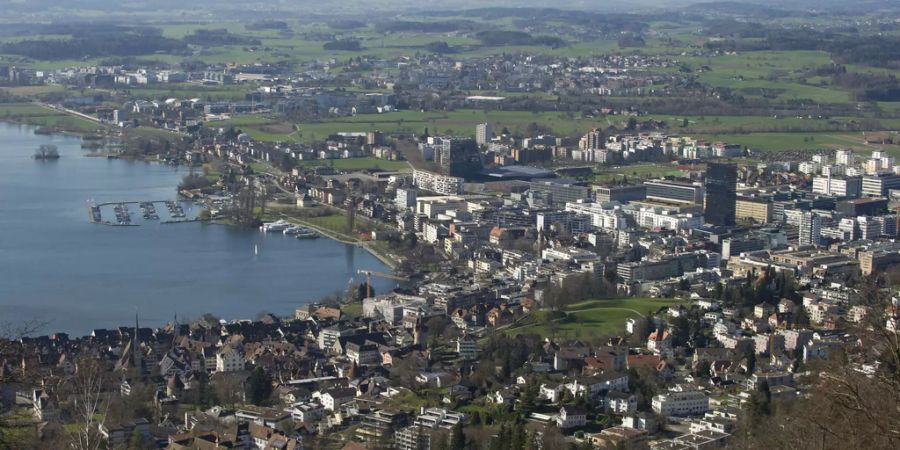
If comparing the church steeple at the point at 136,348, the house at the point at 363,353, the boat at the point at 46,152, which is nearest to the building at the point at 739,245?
the house at the point at 363,353

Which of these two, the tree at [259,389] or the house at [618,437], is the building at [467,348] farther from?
the house at [618,437]

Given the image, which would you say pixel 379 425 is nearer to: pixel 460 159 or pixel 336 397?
pixel 336 397

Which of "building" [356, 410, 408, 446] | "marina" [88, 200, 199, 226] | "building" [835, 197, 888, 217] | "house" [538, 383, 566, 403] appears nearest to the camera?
"building" [356, 410, 408, 446]

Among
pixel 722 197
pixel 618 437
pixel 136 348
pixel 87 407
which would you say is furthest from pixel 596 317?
pixel 87 407

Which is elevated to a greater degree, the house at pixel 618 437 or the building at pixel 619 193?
the house at pixel 618 437

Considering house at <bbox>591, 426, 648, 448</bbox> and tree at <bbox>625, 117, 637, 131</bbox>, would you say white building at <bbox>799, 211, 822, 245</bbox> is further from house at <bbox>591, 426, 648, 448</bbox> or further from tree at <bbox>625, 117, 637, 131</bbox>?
tree at <bbox>625, 117, 637, 131</bbox>

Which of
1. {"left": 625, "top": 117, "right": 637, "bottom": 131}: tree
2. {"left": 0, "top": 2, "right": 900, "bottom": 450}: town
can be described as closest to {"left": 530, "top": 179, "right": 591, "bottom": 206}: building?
{"left": 0, "top": 2, "right": 900, "bottom": 450}: town

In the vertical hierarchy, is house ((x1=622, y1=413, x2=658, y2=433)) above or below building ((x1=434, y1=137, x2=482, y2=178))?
above
